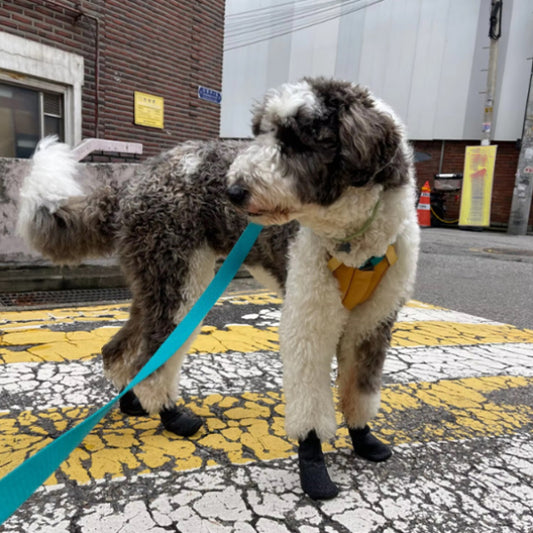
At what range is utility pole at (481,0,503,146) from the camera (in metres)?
13.8

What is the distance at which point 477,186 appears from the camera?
15203 millimetres

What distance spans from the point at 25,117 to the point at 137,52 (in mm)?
2661

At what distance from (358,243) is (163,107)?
895cm

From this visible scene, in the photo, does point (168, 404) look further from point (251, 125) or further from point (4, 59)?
point (4, 59)

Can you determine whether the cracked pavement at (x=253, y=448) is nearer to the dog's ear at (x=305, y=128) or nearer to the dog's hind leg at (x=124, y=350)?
the dog's hind leg at (x=124, y=350)

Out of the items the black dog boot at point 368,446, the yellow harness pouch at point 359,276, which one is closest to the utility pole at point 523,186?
the black dog boot at point 368,446

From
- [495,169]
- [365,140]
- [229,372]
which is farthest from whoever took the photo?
[495,169]

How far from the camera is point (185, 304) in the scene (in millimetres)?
2252

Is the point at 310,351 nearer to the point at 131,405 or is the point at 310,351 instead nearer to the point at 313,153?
the point at 313,153

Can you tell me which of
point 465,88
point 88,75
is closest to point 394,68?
point 465,88

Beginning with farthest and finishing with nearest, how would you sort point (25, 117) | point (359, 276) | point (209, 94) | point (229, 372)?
point (209, 94)
point (25, 117)
point (229, 372)
point (359, 276)

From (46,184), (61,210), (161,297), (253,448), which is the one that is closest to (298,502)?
(253,448)

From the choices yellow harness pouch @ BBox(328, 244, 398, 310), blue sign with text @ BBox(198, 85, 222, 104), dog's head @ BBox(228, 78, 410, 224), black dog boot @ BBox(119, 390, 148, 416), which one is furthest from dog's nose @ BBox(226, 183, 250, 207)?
blue sign with text @ BBox(198, 85, 222, 104)

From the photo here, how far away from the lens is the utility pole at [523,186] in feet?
46.2
